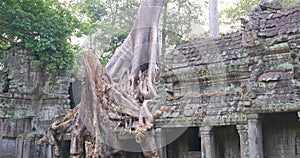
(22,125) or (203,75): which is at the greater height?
(203,75)

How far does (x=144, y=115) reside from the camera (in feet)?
32.2

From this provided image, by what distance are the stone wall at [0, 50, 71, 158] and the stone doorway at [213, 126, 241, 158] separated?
300 inches

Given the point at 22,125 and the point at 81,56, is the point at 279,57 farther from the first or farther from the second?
the point at 22,125

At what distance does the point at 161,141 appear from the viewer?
9742 millimetres

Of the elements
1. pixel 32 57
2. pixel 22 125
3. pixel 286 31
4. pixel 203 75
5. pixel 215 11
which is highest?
pixel 215 11

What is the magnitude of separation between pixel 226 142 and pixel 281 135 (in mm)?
1480

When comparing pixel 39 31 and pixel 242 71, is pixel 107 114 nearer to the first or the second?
pixel 242 71

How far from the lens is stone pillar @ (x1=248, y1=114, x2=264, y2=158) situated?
26.4 feet

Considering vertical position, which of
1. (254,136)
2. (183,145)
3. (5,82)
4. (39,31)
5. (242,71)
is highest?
(39,31)

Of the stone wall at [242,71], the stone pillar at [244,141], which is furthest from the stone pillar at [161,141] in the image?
the stone pillar at [244,141]

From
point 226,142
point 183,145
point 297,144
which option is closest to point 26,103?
point 183,145

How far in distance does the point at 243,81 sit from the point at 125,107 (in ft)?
10.4

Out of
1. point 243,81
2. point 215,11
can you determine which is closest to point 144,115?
point 243,81

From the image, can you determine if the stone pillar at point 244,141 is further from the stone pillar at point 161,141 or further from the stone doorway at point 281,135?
the stone pillar at point 161,141
